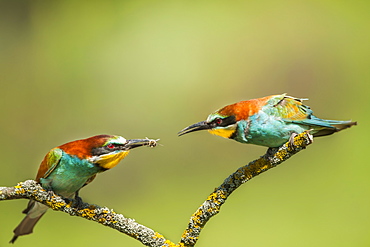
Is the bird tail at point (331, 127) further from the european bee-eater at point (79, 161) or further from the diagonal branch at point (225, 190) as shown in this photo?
the european bee-eater at point (79, 161)

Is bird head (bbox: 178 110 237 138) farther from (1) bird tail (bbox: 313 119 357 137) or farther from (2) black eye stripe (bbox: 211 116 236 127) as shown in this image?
(1) bird tail (bbox: 313 119 357 137)

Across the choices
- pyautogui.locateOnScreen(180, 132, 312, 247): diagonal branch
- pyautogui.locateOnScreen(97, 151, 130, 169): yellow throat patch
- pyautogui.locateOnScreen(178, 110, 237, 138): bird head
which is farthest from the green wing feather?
pyautogui.locateOnScreen(180, 132, 312, 247): diagonal branch

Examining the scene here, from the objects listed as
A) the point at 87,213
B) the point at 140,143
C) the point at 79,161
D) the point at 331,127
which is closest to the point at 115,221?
the point at 87,213

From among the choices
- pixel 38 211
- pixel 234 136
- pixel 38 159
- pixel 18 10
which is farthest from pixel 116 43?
pixel 234 136

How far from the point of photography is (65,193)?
202 cm

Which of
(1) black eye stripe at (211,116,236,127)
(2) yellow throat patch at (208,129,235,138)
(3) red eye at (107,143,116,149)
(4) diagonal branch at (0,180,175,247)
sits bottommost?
(4) diagonal branch at (0,180,175,247)

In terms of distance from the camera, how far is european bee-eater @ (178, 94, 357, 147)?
171 cm

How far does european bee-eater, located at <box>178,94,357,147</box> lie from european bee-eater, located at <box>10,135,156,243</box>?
0.23 m

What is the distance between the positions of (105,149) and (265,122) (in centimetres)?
57

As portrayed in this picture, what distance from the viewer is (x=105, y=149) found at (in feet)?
5.74

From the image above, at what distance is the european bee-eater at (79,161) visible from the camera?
1.74m

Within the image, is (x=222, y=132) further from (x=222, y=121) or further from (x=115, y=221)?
(x=115, y=221)

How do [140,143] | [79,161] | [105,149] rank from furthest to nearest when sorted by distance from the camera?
[79,161], [105,149], [140,143]

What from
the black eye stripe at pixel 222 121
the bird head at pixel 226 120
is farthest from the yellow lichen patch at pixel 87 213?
the black eye stripe at pixel 222 121
